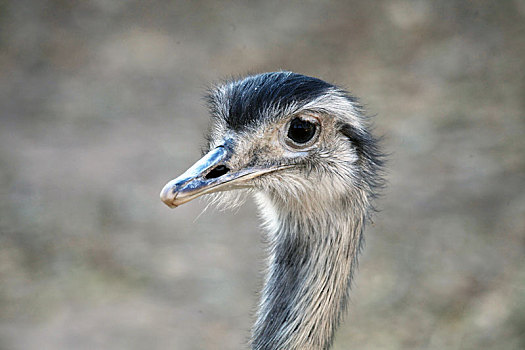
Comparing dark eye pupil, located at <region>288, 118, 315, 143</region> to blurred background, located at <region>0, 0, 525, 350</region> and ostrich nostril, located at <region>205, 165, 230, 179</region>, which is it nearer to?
ostrich nostril, located at <region>205, 165, 230, 179</region>

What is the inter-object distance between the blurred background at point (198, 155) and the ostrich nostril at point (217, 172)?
1.04 metres

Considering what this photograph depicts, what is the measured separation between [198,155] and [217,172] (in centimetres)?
344

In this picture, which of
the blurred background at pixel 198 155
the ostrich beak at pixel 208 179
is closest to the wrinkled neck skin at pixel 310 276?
the ostrich beak at pixel 208 179

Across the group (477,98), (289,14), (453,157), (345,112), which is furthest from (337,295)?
(289,14)

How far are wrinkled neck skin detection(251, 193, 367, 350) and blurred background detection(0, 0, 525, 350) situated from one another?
81cm

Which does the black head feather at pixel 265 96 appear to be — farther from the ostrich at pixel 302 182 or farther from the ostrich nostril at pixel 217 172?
the ostrich nostril at pixel 217 172

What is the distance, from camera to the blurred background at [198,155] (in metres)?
3.95

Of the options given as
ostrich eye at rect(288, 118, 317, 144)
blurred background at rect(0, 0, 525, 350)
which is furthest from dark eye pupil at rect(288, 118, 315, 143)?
blurred background at rect(0, 0, 525, 350)

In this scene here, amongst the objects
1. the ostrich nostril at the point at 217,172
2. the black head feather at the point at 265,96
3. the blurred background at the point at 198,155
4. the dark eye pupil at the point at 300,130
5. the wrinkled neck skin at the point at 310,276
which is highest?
the blurred background at the point at 198,155

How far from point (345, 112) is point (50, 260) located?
9.51ft

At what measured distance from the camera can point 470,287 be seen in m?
3.98

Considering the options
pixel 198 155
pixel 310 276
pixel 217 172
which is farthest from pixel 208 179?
pixel 198 155

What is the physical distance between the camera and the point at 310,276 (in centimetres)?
196

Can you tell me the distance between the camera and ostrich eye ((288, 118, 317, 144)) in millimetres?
1962
